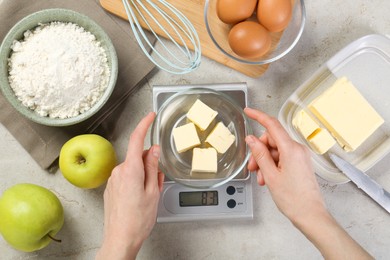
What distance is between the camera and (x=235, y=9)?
0.95m

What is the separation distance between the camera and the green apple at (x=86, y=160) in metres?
0.95

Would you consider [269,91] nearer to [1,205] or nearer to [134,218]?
[134,218]

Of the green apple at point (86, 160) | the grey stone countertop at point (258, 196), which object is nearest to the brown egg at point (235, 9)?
the grey stone countertop at point (258, 196)

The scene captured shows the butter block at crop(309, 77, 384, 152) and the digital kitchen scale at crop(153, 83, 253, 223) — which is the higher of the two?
the butter block at crop(309, 77, 384, 152)

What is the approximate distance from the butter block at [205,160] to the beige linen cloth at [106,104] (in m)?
0.23

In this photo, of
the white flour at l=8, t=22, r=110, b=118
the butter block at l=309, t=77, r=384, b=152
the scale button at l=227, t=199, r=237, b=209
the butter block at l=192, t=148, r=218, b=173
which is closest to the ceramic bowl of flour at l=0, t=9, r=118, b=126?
the white flour at l=8, t=22, r=110, b=118

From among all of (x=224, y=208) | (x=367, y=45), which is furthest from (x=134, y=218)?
(x=367, y=45)

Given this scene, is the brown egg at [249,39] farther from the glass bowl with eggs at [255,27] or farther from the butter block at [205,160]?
the butter block at [205,160]

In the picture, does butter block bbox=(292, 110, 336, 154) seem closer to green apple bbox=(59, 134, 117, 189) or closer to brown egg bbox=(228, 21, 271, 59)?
brown egg bbox=(228, 21, 271, 59)

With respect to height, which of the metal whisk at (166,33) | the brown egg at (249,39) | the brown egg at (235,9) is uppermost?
the brown egg at (235,9)

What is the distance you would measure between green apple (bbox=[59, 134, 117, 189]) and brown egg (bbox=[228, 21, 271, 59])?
343 mm

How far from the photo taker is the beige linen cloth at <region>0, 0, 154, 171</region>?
3.40ft

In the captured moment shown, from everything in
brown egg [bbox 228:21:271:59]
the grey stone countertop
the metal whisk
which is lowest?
the grey stone countertop

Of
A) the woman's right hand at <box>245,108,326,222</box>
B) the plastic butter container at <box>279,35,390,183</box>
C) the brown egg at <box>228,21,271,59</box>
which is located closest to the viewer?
the woman's right hand at <box>245,108,326,222</box>
